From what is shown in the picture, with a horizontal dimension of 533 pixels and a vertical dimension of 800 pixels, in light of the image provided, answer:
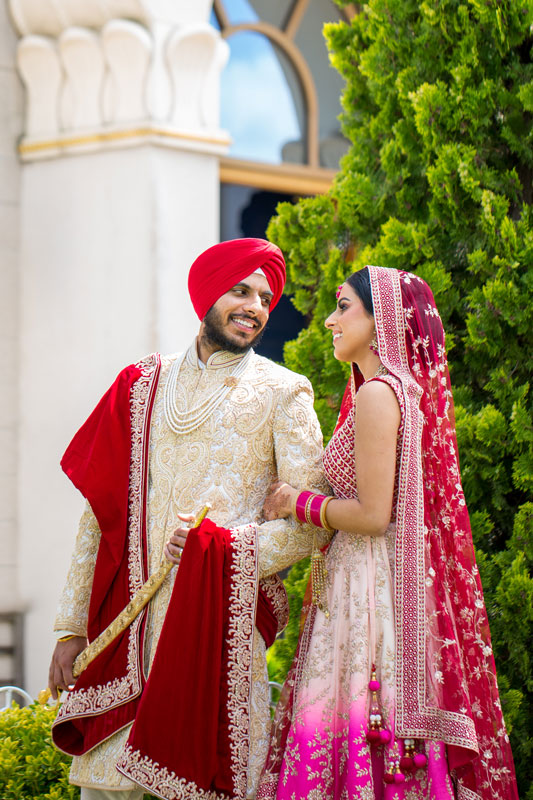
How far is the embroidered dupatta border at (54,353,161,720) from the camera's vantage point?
9.36ft

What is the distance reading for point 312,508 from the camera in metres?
2.73

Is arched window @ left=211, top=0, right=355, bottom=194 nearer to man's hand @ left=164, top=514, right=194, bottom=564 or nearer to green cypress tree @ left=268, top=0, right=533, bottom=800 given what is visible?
green cypress tree @ left=268, top=0, right=533, bottom=800

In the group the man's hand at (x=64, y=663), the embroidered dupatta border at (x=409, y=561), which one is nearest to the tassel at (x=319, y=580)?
the embroidered dupatta border at (x=409, y=561)

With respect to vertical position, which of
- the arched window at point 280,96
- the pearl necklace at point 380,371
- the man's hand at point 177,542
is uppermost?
the arched window at point 280,96

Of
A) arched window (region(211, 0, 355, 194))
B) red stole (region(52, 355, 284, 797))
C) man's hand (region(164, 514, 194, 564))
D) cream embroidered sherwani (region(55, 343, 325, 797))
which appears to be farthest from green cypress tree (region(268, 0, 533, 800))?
arched window (region(211, 0, 355, 194))

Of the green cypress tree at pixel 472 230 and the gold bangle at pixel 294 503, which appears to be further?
the green cypress tree at pixel 472 230

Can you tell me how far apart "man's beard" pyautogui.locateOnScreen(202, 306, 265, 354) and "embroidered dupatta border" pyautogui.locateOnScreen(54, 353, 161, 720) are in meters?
0.23

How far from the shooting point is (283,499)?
2830mm

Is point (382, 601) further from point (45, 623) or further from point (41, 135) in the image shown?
point (41, 135)

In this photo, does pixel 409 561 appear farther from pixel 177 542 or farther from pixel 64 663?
pixel 64 663

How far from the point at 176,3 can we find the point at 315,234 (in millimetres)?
2103

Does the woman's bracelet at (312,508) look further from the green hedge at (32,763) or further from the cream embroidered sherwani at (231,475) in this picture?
the green hedge at (32,763)

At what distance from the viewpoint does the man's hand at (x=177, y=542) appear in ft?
9.08

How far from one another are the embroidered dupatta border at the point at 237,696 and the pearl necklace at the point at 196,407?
352 mm
